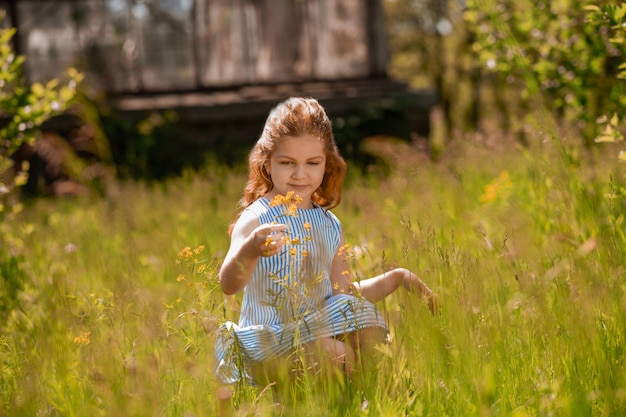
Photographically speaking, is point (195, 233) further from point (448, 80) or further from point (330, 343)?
point (448, 80)

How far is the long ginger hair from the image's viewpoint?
2.76 metres

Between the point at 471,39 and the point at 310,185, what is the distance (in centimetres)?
1606

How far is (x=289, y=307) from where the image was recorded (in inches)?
103

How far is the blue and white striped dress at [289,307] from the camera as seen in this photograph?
2.46 metres

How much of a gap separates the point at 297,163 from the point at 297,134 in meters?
0.09

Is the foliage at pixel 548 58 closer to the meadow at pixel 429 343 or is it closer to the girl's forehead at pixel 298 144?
the meadow at pixel 429 343

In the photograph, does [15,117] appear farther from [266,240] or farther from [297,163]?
[266,240]

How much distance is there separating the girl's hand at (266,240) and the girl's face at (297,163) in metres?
0.37

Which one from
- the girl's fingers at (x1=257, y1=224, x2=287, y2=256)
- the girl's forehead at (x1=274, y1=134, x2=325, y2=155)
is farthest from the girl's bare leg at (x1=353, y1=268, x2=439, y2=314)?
the girl's forehead at (x1=274, y1=134, x2=325, y2=155)

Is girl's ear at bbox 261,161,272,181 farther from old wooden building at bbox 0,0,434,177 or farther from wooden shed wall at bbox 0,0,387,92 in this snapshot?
wooden shed wall at bbox 0,0,387,92

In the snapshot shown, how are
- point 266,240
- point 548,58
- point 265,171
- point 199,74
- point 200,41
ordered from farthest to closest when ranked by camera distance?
point 200,41 < point 199,74 < point 548,58 < point 265,171 < point 266,240

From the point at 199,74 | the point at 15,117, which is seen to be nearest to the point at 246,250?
the point at 15,117

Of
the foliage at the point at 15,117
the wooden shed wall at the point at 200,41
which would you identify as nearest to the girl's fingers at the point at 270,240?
the foliage at the point at 15,117

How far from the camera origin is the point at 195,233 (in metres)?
4.93
